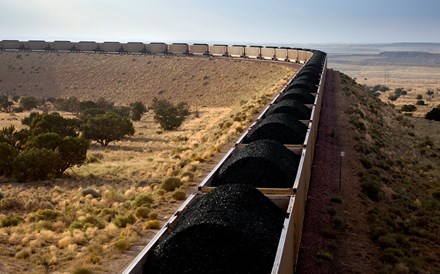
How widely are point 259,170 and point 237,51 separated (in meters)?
77.2

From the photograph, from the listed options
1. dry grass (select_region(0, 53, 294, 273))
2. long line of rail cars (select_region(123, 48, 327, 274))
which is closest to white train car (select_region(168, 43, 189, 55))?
dry grass (select_region(0, 53, 294, 273))

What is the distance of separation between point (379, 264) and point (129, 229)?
8584 mm

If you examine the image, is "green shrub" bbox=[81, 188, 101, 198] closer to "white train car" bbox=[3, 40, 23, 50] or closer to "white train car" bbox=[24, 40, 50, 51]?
"white train car" bbox=[24, 40, 50, 51]

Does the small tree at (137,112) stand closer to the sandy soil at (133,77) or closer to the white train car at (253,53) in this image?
Answer: the sandy soil at (133,77)

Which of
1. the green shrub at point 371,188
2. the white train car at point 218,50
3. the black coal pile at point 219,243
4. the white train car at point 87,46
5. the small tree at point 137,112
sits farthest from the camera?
the white train car at point 87,46

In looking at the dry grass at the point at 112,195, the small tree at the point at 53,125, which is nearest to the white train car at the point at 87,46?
the dry grass at the point at 112,195

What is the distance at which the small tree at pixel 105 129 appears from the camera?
1702 inches

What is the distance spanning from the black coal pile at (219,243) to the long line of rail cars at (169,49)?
69.4m

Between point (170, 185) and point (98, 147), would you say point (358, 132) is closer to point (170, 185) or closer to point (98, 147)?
point (170, 185)

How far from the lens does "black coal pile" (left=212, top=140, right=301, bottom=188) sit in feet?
47.2

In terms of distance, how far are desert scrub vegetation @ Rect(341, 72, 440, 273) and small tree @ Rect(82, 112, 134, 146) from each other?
2135cm

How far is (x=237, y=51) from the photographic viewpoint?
89688 mm

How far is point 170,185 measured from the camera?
834 inches

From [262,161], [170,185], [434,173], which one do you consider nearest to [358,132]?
[434,173]
